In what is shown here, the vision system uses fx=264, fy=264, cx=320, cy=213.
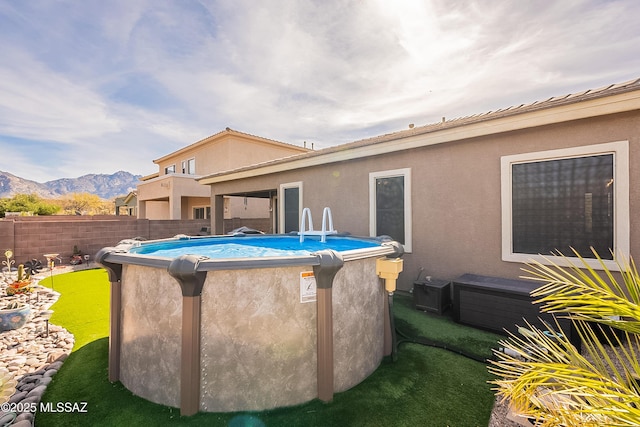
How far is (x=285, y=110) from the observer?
1187 centimetres

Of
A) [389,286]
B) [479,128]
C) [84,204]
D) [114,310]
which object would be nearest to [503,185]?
[479,128]

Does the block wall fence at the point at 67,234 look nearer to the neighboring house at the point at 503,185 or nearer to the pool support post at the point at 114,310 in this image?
the neighboring house at the point at 503,185

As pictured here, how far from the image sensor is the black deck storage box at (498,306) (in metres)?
4.34

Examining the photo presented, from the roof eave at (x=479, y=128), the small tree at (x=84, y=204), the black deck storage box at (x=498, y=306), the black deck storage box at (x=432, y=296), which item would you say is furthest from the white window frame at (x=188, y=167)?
the small tree at (x=84, y=204)

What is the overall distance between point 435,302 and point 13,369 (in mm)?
7263

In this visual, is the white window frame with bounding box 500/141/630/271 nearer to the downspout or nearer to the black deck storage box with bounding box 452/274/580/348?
the black deck storage box with bounding box 452/274/580/348

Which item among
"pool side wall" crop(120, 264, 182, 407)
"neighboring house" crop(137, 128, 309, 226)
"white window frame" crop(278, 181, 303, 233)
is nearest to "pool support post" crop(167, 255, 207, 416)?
"pool side wall" crop(120, 264, 182, 407)

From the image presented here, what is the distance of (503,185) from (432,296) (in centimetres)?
279

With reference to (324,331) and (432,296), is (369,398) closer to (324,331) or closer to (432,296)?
(324,331)

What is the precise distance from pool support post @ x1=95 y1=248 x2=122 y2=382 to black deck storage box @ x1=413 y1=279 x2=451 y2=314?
5.40 meters

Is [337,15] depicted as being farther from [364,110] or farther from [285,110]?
[285,110]

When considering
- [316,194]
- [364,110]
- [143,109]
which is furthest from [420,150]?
[143,109]

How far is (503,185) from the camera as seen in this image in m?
5.56

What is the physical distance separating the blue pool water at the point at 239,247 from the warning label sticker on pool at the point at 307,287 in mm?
1038
